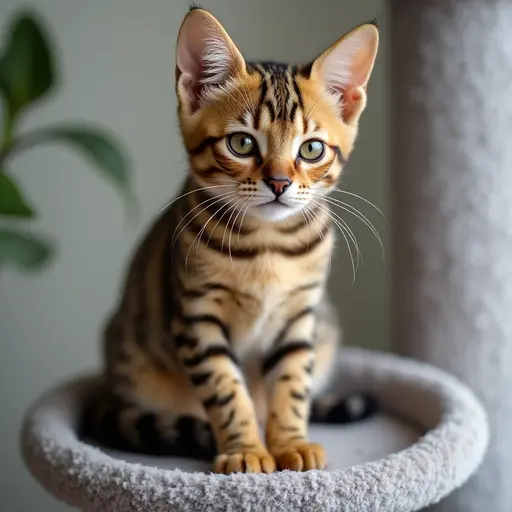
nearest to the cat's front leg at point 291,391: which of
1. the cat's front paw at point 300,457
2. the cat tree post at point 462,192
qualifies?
the cat's front paw at point 300,457

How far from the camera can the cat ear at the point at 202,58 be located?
0.81m

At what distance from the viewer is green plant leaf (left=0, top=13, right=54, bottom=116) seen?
1233 mm

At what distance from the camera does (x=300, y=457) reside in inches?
34.2

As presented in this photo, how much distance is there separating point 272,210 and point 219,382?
242mm

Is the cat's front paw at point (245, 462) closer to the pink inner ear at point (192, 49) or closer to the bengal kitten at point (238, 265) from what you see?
the bengal kitten at point (238, 265)

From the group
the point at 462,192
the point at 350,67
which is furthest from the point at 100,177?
the point at 350,67

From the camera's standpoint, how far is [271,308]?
0.96m

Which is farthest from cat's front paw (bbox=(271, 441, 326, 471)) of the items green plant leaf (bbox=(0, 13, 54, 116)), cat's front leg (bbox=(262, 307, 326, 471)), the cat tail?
green plant leaf (bbox=(0, 13, 54, 116))

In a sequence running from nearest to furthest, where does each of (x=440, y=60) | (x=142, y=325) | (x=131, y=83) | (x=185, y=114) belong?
(x=185, y=114) → (x=142, y=325) → (x=440, y=60) → (x=131, y=83)

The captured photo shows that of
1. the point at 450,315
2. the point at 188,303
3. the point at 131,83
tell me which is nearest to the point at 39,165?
the point at 131,83

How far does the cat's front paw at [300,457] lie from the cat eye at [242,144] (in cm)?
37

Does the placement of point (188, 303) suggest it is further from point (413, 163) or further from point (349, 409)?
point (413, 163)

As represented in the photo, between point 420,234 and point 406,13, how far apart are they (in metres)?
0.40

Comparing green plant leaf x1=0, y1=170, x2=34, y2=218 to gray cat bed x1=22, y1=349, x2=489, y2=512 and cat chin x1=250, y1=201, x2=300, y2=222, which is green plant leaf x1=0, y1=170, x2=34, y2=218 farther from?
cat chin x1=250, y1=201, x2=300, y2=222
